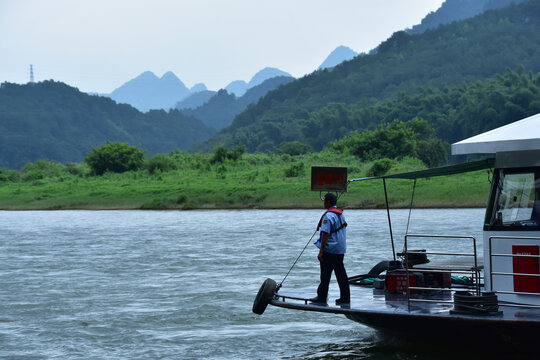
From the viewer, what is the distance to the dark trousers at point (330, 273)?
10.1 meters

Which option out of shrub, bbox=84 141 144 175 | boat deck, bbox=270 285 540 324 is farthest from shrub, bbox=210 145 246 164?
boat deck, bbox=270 285 540 324

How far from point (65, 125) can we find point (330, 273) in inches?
5401

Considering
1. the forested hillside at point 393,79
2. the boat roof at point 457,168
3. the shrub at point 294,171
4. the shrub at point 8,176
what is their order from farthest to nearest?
the forested hillside at point 393,79, the shrub at point 8,176, the shrub at point 294,171, the boat roof at point 457,168

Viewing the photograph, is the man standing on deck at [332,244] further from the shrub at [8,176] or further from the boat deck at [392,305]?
the shrub at [8,176]

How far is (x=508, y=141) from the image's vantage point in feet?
30.5

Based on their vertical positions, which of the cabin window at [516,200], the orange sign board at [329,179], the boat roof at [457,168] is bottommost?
the cabin window at [516,200]

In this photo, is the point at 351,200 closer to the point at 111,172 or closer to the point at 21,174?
the point at 111,172

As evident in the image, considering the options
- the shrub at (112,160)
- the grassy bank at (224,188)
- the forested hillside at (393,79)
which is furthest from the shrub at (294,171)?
the forested hillside at (393,79)

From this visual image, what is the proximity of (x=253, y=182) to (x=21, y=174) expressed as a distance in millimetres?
29568

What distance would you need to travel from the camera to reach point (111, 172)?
230 feet

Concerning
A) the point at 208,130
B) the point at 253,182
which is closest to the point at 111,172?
the point at 253,182

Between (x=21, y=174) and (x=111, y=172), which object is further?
(x=21, y=174)

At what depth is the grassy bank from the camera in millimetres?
48031

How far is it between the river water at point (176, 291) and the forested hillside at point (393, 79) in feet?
240
